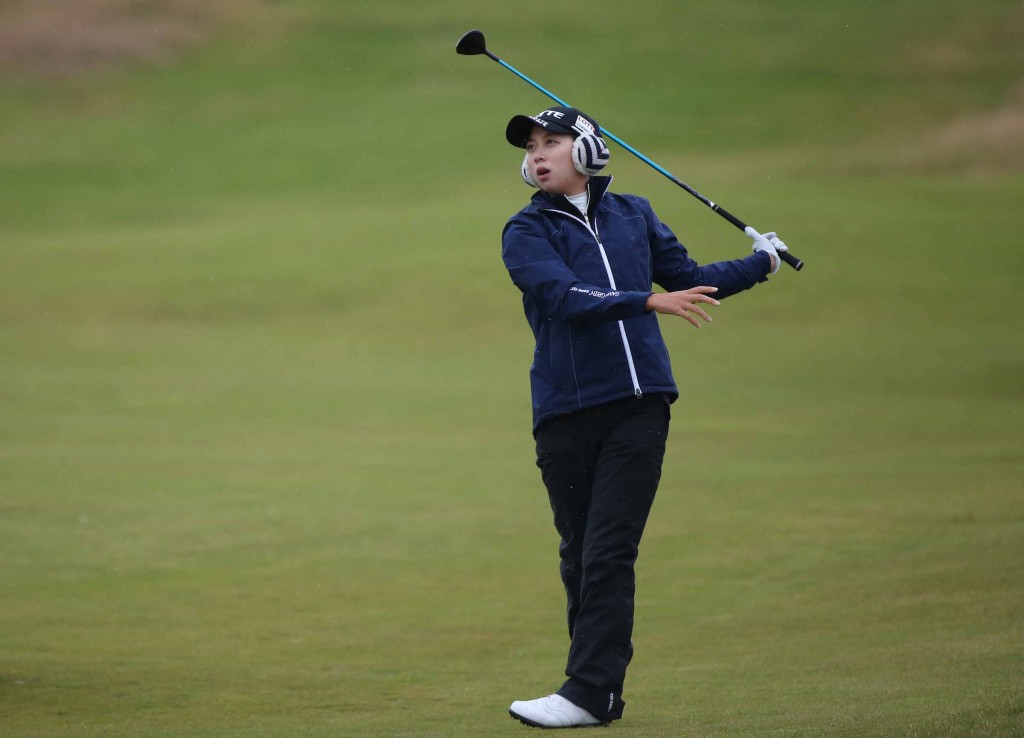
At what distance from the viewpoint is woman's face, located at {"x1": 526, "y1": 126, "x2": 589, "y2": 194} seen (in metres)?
5.03

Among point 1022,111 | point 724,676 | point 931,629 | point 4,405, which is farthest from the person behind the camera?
point 1022,111

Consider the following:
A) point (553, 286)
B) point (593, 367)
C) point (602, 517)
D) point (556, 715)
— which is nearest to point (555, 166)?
point (553, 286)

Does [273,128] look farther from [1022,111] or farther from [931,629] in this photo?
[931,629]

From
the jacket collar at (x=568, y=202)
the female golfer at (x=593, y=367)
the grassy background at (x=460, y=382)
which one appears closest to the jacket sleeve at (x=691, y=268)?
the female golfer at (x=593, y=367)

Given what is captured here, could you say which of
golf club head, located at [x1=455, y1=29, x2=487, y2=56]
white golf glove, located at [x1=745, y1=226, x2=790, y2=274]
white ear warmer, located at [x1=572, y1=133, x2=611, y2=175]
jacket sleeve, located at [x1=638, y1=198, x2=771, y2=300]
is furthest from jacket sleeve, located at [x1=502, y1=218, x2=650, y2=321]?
golf club head, located at [x1=455, y1=29, x2=487, y2=56]

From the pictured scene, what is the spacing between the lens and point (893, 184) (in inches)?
1419

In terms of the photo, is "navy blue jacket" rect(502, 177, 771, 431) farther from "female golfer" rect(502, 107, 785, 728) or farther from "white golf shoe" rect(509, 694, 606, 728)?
"white golf shoe" rect(509, 694, 606, 728)

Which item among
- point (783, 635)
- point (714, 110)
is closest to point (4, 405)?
point (783, 635)

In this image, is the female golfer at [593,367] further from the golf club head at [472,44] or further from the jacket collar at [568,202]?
the golf club head at [472,44]

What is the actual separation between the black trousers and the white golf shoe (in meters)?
0.02

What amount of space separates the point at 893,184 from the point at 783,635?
30.1m

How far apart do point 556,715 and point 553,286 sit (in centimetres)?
120

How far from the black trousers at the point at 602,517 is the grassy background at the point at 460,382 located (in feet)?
1.06

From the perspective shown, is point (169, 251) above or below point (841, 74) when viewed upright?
Result: below
